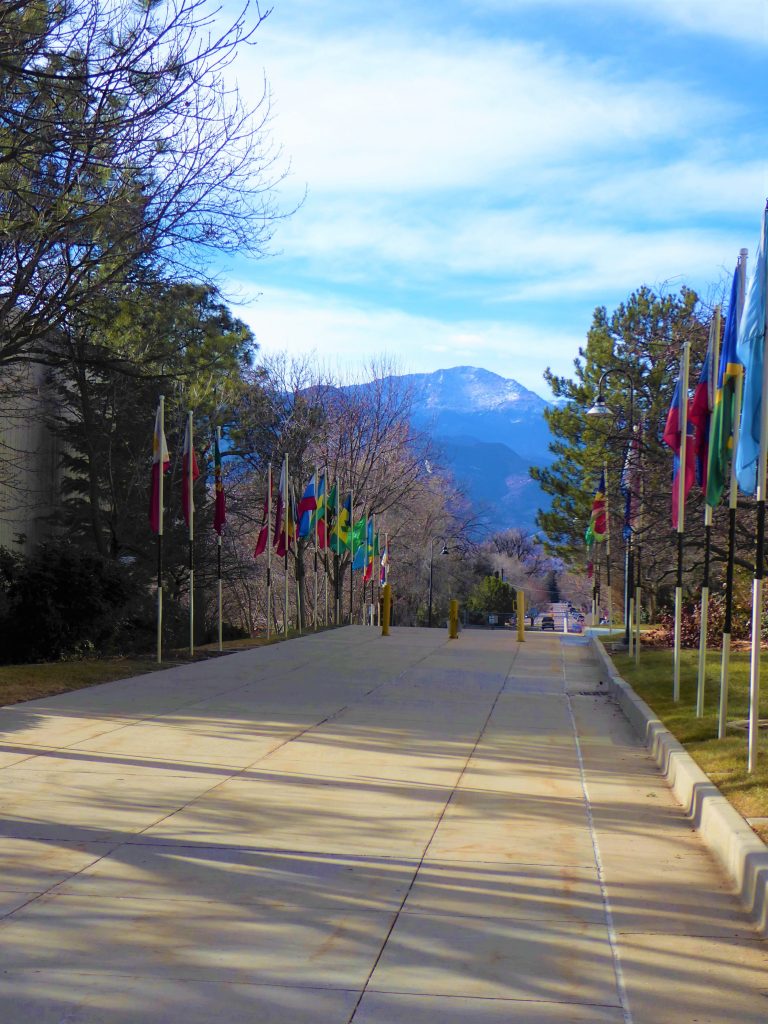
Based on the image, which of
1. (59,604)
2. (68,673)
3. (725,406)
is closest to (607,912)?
(725,406)

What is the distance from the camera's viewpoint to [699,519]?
20.4 meters

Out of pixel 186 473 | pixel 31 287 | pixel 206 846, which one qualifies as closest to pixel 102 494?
pixel 186 473

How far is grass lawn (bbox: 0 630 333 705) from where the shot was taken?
15179mm

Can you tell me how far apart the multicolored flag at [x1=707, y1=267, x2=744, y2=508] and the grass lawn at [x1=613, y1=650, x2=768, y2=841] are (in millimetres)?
2406

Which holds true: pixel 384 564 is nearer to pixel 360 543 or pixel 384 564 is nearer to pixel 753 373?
pixel 360 543

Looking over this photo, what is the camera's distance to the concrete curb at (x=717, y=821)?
6.05m

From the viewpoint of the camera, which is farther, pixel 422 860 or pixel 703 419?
pixel 703 419

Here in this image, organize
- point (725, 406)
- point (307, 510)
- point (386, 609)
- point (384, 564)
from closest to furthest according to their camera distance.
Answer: point (725, 406)
point (386, 609)
point (307, 510)
point (384, 564)

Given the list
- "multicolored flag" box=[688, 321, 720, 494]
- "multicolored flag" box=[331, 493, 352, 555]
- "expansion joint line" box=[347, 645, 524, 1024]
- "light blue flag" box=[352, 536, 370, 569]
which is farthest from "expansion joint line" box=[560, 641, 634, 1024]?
"light blue flag" box=[352, 536, 370, 569]

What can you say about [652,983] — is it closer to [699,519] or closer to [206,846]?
[206,846]

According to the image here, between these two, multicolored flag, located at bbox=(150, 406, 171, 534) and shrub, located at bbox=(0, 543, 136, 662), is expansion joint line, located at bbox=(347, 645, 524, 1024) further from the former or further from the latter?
shrub, located at bbox=(0, 543, 136, 662)

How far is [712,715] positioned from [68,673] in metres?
9.25

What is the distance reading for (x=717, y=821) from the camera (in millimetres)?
7410

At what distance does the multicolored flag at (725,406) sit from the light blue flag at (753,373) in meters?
0.69
